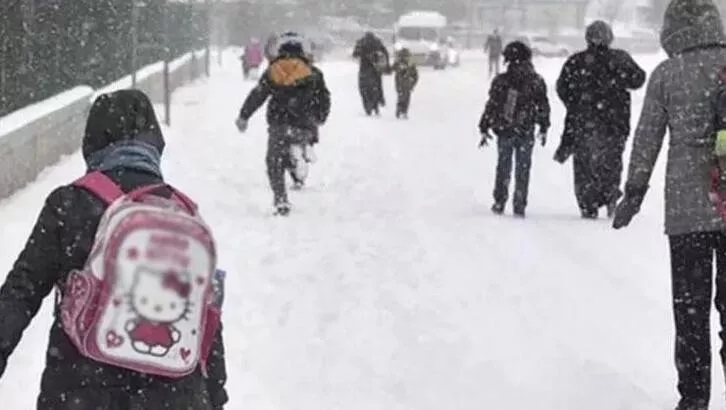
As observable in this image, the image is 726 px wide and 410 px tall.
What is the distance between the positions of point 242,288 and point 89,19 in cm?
948

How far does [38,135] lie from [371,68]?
13.5 meters

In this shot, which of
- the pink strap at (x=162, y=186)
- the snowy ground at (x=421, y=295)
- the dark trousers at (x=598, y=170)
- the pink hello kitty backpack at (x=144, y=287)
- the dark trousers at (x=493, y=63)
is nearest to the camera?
the pink hello kitty backpack at (x=144, y=287)

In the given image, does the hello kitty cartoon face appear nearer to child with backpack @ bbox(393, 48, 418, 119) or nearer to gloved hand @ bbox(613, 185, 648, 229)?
gloved hand @ bbox(613, 185, 648, 229)

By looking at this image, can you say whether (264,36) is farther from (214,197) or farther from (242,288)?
(242,288)

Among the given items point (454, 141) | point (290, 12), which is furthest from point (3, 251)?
point (290, 12)

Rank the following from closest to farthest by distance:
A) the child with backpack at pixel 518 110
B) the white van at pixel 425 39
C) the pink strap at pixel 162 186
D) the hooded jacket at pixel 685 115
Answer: the pink strap at pixel 162 186
the hooded jacket at pixel 685 115
the child with backpack at pixel 518 110
the white van at pixel 425 39

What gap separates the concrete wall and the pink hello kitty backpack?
268 inches

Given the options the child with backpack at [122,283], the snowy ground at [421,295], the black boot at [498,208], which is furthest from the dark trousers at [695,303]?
the black boot at [498,208]

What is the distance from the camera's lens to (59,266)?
3635mm

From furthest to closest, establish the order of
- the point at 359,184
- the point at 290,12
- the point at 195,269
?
1. the point at 290,12
2. the point at 359,184
3. the point at 195,269

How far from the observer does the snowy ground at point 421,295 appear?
6.70m

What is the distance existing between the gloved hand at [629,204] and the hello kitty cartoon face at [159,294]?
2887mm

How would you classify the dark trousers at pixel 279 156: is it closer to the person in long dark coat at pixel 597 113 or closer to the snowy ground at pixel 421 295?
the snowy ground at pixel 421 295

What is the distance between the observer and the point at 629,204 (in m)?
5.89
